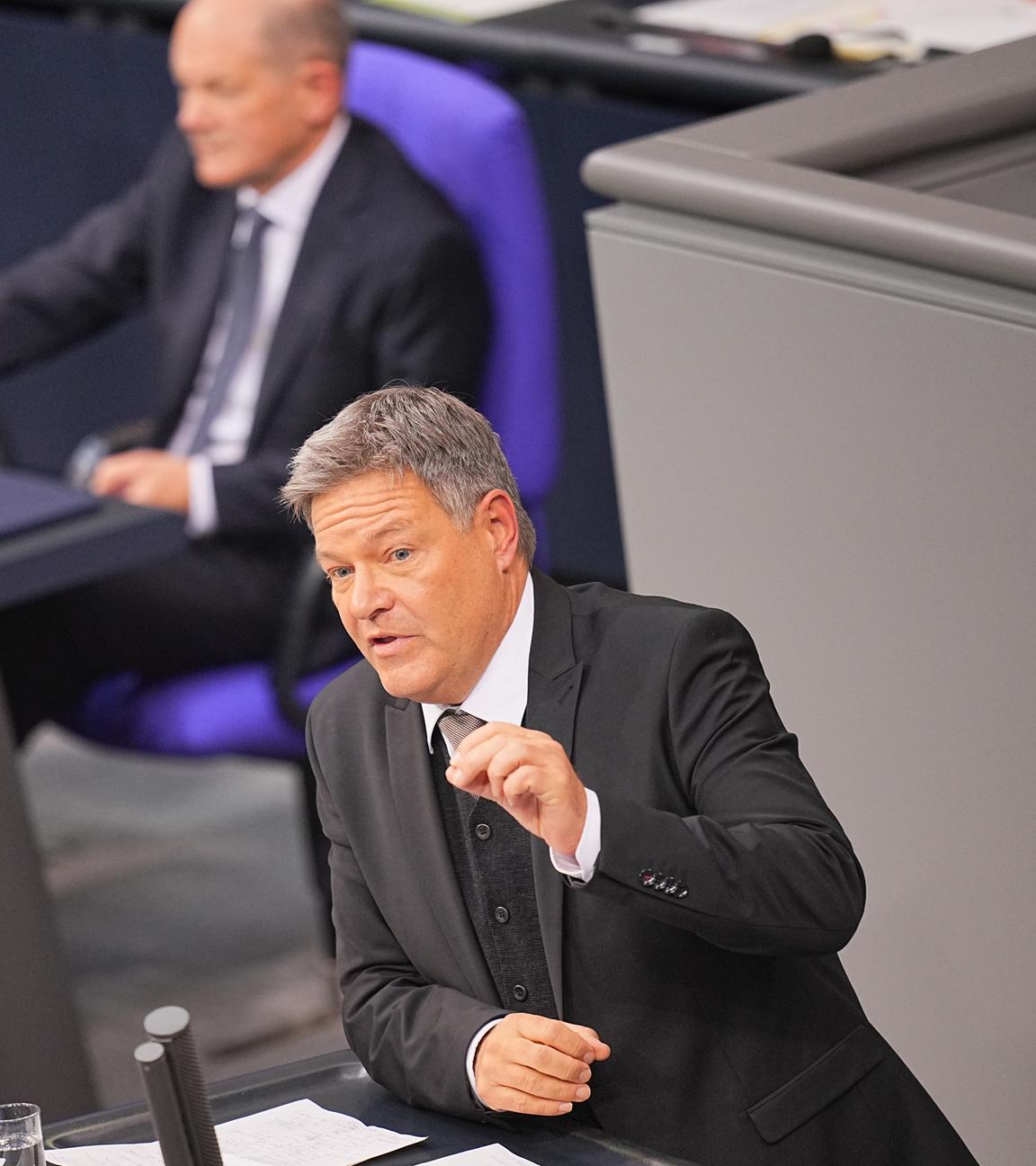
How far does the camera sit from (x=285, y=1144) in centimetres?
169

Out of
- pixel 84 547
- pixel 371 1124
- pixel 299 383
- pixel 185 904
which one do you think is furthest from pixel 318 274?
pixel 371 1124

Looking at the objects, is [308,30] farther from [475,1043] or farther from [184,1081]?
[184,1081]

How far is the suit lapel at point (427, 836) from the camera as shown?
161cm

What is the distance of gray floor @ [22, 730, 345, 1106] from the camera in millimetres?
3734

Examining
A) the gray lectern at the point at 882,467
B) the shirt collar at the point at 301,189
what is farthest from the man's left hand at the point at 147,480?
the gray lectern at the point at 882,467

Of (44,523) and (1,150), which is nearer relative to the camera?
(44,523)

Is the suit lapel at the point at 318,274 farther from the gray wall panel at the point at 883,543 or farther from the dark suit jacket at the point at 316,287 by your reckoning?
the gray wall panel at the point at 883,543

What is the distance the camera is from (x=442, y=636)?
151 centimetres

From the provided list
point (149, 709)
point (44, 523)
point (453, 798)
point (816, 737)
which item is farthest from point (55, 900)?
point (453, 798)

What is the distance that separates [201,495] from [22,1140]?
1.84 metres

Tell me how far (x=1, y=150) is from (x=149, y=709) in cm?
220

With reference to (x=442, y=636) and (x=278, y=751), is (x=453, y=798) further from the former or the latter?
(x=278, y=751)

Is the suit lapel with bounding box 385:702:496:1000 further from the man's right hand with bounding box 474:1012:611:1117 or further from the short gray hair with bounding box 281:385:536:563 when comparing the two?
the short gray hair with bounding box 281:385:536:563

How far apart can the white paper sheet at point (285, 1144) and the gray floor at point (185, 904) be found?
1743 mm
